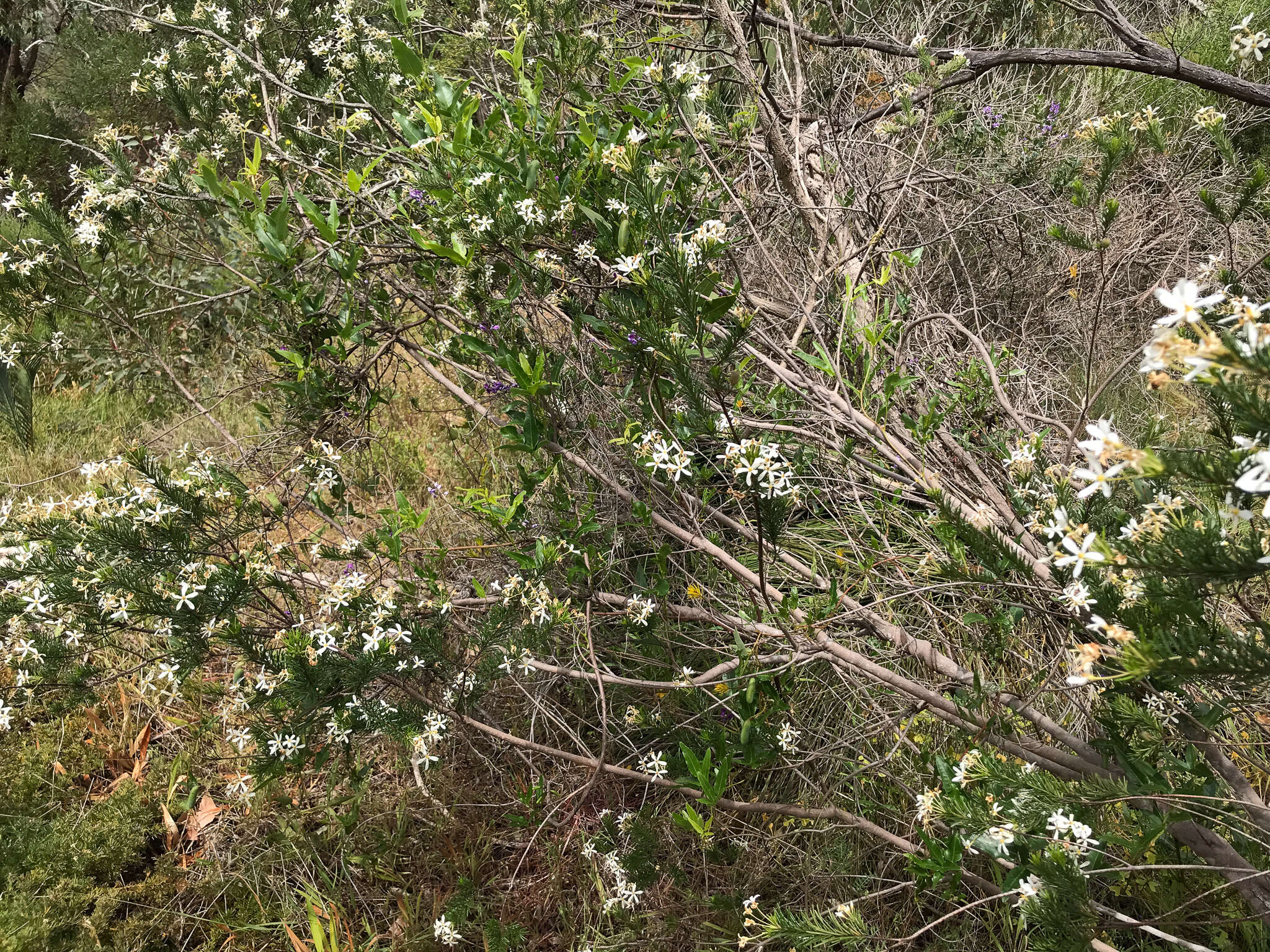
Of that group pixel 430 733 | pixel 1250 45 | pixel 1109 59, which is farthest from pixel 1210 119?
pixel 430 733

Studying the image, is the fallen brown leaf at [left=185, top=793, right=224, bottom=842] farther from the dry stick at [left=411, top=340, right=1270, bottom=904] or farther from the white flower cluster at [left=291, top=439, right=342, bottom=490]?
the dry stick at [left=411, top=340, right=1270, bottom=904]

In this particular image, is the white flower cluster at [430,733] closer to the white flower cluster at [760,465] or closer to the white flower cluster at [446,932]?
the white flower cluster at [446,932]

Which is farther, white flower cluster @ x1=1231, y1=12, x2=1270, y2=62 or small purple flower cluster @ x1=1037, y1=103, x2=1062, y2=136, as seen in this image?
small purple flower cluster @ x1=1037, y1=103, x2=1062, y2=136

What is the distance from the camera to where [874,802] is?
7.22 feet

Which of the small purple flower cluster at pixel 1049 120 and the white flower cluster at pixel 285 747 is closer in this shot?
the white flower cluster at pixel 285 747

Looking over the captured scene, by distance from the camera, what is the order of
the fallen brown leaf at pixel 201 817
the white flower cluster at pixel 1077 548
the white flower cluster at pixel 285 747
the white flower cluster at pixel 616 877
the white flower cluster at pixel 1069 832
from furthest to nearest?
the fallen brown leaf at pixel 201 817 < the white flower cluster at pixel 616 877 < the white flower cluster at pixel 285 747 < the white flower cluster at pixel 1069 832 < the white flower cluster at pixel 1077 548

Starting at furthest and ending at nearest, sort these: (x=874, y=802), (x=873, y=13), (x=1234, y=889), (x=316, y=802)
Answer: (x=873, y=13)
(x=316, y=802)
(x=874, y=802)
(x=1234, y=889)

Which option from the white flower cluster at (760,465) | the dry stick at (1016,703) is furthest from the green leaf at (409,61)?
the white flower cluster at (760,465)

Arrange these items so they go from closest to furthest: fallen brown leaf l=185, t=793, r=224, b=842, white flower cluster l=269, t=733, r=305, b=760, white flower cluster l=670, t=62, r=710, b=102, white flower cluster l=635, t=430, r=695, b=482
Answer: white flower cluster l=635, t=430, r=695, b=482 → white flower cluster l=269, t=733, r=305, b=760 → white flower cluster l=670, t=62, r=710, b=102 → fallen brown leaf l=185, t=793, r=224, b=842

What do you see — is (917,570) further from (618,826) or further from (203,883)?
(203,883)

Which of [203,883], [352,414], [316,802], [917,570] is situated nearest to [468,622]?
[352,414]

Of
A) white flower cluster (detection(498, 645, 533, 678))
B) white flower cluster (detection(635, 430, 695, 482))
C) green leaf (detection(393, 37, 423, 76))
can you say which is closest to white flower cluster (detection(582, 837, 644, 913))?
white flower cluster (detection(498, 645, 533, 678))

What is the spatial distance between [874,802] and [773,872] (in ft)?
1.13

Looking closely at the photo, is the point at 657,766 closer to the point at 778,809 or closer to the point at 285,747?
the point at 778,809
